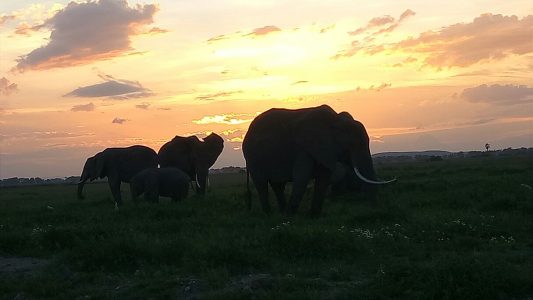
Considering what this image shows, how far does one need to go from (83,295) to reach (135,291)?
28.6 inches

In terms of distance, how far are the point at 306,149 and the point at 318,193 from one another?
1.15 metres

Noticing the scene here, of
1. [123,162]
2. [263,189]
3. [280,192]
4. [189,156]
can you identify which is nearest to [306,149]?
[263,189]

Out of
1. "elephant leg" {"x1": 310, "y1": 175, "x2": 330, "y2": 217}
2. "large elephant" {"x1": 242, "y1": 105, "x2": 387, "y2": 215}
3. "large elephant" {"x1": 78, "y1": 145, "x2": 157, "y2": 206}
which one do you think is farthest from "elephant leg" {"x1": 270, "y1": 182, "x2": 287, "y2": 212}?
"large elephant" {"x1": 78, "y1": 145, "x2": 157, "y2": 206}

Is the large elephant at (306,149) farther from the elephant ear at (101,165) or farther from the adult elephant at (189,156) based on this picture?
the adult elephant at (189,156)

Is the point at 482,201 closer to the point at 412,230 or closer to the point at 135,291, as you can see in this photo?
the point at 412,230

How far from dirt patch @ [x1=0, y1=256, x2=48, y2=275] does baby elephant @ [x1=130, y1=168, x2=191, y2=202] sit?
9.66m

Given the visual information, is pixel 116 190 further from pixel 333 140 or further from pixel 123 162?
pixel 333 140

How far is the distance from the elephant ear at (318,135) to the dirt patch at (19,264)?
7.02 metres

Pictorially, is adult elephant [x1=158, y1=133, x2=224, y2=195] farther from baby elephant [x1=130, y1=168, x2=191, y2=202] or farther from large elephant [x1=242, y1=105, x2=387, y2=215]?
large elephant [x1=242, y1=105, x2=387, y2=215]

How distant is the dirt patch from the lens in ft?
33.9

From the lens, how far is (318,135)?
1566 cm

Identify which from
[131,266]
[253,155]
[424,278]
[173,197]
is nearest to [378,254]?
[424,278]

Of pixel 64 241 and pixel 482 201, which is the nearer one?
pixel 64 241

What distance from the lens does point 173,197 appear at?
71.3 ft
